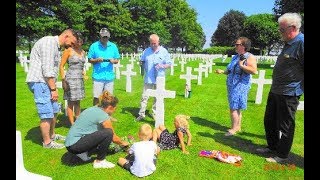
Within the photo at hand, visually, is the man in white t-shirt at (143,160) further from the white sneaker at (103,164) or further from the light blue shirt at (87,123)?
the light blue shirt at (87,123)

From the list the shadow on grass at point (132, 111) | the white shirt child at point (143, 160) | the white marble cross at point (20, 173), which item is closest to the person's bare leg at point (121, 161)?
the white shirt child at point (143, 160)

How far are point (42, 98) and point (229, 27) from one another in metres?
79.0

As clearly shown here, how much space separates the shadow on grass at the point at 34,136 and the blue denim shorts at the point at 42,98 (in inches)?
35.5

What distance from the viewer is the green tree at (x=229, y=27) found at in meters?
80.6

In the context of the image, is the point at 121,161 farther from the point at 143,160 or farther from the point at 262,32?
the point at 262,32

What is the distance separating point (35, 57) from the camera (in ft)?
18.1

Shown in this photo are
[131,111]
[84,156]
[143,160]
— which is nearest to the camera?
[143,160]

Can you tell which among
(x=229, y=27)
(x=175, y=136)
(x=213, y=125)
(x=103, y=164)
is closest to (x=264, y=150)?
(x=175, y=136)

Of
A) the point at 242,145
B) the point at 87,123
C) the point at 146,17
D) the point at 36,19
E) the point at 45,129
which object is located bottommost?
the point at 242,145

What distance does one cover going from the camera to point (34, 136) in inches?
264

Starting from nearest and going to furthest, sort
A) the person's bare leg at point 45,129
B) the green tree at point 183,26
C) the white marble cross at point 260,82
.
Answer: the person's bare leg at point 45,129, the white marble cross at point 260,82, the green tree at point 183,26

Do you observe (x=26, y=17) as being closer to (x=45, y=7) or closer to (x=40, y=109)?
(x=45, y=7)

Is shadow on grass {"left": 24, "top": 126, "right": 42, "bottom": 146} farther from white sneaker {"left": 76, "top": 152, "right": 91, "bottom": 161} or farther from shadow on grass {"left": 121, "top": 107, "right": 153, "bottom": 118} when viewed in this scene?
shadow on grass {"left": 121, "top": 107, "right": 153, "bottom": 118}
